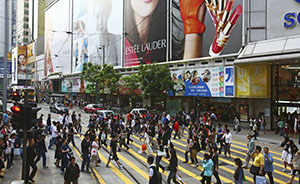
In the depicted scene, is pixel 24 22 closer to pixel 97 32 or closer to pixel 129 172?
pixel 97 32

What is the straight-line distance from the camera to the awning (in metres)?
19.7

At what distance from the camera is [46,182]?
9.71 metres

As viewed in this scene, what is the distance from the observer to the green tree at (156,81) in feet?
99.5

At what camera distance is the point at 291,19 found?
21.3 meters

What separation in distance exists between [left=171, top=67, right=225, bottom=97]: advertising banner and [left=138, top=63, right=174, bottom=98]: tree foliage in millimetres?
1321

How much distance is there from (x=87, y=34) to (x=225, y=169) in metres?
51.6

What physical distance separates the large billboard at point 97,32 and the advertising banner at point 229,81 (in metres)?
23.5

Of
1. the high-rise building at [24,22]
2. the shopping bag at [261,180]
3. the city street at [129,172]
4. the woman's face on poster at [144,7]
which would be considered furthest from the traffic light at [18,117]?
the high-rise building at [24,22]

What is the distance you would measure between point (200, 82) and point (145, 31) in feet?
47.9

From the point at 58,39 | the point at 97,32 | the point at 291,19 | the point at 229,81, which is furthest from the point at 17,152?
the point at 58,39

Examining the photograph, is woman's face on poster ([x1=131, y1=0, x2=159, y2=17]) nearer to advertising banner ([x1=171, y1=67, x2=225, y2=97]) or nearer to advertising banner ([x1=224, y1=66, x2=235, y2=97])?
advertising banner ([x1=171, y1=67, x2=225, y2=97])

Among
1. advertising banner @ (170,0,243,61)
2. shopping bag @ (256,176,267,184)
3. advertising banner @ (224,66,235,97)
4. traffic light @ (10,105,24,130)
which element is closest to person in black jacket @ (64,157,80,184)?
traffic light @ (10,105,24,130)

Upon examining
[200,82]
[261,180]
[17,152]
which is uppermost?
[200,82]

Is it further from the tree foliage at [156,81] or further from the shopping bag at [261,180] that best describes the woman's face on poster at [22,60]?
the shopping bag at [261,180]
